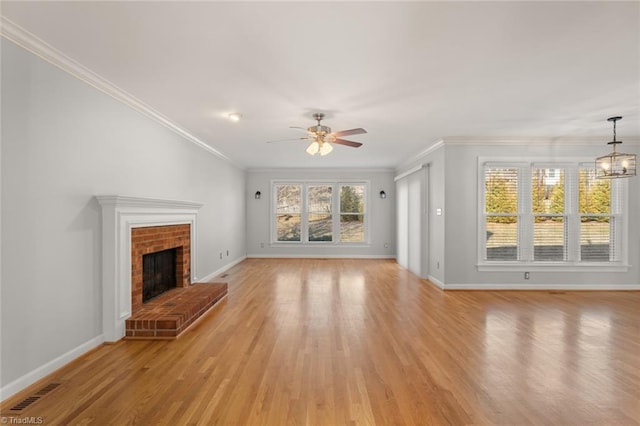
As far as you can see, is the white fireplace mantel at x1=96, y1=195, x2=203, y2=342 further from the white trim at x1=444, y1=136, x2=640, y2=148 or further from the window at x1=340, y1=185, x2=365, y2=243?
the window at x1=340, y1=185, x2=365, y2=243

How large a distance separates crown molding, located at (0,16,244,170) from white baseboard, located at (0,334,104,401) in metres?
2.43

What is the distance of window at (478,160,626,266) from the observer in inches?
220

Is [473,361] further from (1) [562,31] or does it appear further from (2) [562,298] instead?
(2) [562,298]

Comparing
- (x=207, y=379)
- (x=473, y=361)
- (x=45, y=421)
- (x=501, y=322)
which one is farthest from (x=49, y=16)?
(x=501, y=322)

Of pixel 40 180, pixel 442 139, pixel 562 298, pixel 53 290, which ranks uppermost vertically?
pixel 442 139

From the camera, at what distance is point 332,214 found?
934cm

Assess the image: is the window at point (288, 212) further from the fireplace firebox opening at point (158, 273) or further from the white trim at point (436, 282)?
the fireplace firebox opening at point (158, 273)

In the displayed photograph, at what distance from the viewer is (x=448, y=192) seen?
18.3 feet

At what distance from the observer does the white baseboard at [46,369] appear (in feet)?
7.27

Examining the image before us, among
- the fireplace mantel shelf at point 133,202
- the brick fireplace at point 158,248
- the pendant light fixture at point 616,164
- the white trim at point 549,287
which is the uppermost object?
the pendant light fixture at point 616,164

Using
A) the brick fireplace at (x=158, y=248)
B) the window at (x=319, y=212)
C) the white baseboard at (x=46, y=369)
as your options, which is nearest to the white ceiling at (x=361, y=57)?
the brick fireplace at (x=158, y=248)

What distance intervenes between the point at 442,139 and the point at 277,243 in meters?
5.51

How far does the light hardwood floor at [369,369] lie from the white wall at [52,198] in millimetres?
355

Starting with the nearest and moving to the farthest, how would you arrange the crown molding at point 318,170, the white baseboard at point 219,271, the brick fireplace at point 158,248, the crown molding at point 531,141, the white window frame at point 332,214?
the brick fireplace at point 158,248, the crown molding at point 531,141, the white baseboard at point 219,271, the crown molding at point 318,170, the white window frame at point 332,214
